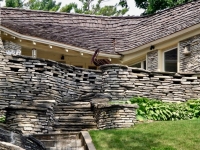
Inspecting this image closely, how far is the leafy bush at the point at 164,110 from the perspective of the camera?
42.9 ft

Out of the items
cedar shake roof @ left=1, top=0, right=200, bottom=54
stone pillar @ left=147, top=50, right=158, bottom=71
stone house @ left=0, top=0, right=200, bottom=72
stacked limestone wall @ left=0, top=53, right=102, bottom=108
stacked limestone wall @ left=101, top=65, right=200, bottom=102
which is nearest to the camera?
stacked limestone wall @ left=0, top=53, right=102, bottom=108

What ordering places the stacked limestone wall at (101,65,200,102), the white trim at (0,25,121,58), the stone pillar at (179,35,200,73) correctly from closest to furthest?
the stacked limestone wall at (101,65,200,102)
the stone pillar at (179,35,200,73)
the white trim at (0,25,121,58)

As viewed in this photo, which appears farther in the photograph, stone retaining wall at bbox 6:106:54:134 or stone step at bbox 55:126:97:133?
stone step at bbox 55:126:97:133

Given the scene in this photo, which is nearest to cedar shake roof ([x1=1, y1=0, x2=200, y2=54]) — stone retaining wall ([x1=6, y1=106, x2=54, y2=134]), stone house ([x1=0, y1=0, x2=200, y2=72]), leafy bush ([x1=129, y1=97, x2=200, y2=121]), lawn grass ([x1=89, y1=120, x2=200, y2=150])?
stone house ([x1=0, y1=0, x2=200, y2=72])

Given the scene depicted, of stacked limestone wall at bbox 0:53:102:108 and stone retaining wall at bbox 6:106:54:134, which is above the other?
stacked limestone wall at bbox 0:53:102:108

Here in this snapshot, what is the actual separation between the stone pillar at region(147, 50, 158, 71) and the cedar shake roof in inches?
18.5

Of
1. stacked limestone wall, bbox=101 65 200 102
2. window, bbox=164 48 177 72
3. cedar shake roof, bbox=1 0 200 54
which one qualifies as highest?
cedar shake roof, bbox=1 0 200 54

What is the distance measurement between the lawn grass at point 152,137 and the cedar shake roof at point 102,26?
6094 mm

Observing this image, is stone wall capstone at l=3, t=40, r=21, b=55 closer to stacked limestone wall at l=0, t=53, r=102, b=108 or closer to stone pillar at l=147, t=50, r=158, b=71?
stacked limestone wall at l=0, t=53, r=102, b=108

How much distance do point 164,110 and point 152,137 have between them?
2.52m

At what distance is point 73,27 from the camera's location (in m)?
22.1

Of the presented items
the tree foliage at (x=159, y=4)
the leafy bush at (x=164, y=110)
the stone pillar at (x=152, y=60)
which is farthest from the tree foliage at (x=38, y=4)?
the leafy bush at (x=164, y=110)

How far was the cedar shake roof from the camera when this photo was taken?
18.8m

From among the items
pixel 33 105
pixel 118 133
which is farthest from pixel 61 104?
pixel 118 133
